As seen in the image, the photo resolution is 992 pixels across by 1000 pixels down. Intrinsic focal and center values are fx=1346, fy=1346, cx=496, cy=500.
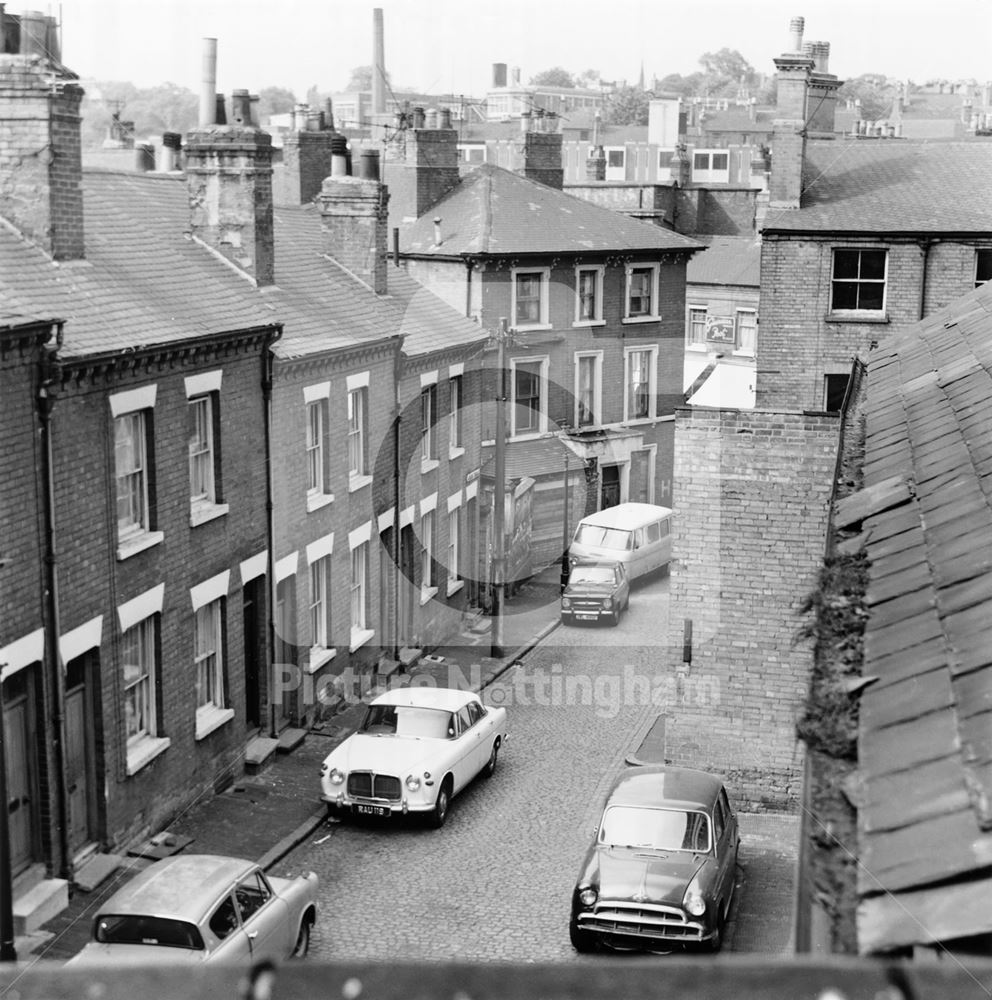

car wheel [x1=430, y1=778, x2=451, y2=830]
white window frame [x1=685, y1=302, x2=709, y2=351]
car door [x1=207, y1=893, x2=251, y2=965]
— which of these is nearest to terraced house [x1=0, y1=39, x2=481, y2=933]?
car door [x1=207, y1=893, x2=251, y2=965]

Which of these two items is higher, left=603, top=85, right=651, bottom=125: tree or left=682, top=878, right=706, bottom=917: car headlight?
left=603, top=85, right=651, bottom=125: tree

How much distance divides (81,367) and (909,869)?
46.3 feet

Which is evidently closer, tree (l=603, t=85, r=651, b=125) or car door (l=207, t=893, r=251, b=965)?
car door (l=207, t=893, r=251, b=965)

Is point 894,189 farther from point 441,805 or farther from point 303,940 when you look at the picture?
point 303,940

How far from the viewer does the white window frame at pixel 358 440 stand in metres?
24.7

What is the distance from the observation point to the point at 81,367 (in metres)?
15.6

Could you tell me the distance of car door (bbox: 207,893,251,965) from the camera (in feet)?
41.8

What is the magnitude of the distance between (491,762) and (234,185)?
10500mm

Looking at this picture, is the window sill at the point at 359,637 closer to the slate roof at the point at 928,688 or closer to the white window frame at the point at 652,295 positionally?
the slate roof at the point at 928,688

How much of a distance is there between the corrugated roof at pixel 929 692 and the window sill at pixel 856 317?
23795 mm

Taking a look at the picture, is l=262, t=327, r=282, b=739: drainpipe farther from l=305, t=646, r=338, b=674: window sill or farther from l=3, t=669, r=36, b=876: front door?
l=3, t=669, r=36, b=876: front door

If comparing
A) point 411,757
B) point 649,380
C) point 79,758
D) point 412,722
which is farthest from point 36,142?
point 649,380

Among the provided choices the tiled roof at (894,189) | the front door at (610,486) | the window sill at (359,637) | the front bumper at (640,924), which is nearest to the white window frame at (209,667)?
the window sill at (359,637)

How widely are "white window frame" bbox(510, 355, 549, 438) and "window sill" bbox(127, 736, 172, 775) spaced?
19.9 metres
